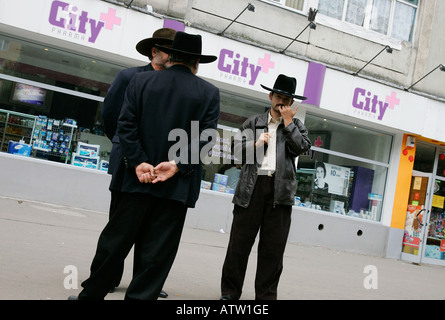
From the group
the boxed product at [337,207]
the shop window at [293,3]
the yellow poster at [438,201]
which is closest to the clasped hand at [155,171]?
the shop window at [293,3]

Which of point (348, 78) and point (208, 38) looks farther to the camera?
point (348, 78)

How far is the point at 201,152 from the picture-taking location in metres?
3.71

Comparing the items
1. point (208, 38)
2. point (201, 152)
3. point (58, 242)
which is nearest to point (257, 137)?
point (201, 152)

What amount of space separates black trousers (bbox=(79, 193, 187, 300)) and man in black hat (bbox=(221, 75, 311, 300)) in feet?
4.21

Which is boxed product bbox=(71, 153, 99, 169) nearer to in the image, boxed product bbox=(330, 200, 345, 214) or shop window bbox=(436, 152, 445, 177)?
boxed product bbox=(330, 200, 345, 214)

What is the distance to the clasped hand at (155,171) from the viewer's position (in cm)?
355

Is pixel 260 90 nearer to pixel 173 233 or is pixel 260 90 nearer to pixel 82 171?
pixel 82 171

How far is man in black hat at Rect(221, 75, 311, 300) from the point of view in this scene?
4.77 metres

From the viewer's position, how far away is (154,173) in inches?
141

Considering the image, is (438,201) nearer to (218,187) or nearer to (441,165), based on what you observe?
(441,165)

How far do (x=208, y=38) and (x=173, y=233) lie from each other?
8.34 metres

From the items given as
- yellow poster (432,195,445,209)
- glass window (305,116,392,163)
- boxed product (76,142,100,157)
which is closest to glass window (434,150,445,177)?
yellow poster (432,195,445,209)

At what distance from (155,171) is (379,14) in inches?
469
